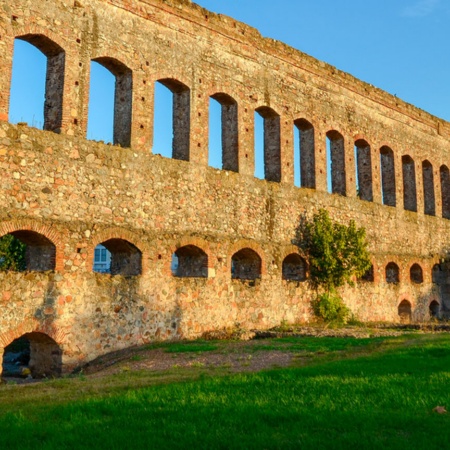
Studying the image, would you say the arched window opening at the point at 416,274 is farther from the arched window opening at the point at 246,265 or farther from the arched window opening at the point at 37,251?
the arched window opening at the point at 37,251

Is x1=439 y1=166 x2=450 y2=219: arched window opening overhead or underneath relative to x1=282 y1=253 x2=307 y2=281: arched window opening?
overhead

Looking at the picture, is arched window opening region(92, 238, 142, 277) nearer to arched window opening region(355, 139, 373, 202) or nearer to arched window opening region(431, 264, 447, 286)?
arched window opening region(355, 139, 373, 202)

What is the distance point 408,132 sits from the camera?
2275cm

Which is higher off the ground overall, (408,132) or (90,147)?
(408,132)

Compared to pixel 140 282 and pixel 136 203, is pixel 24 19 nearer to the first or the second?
pixel 136 203

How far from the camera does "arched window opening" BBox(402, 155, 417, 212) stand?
22.7 meters

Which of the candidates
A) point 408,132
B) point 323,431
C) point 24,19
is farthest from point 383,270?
point 323,431

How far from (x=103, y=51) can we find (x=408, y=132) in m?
14.3

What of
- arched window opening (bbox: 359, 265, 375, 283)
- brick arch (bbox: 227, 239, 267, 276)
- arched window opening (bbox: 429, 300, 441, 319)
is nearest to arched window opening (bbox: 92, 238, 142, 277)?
brick arch (bbox: 227, 239, 267, 276)

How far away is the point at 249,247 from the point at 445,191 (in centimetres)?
1406

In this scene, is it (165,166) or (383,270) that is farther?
(383,270)

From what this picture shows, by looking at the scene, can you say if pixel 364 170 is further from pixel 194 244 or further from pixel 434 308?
pixel 194 244

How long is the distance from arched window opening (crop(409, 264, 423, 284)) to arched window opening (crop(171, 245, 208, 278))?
36.5 feet

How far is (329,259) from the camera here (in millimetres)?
16875
